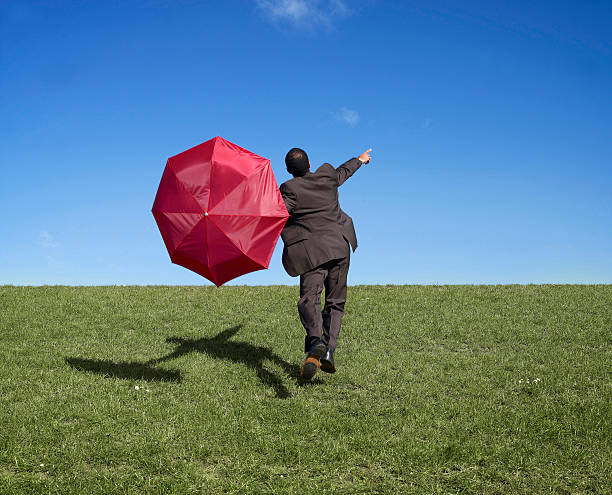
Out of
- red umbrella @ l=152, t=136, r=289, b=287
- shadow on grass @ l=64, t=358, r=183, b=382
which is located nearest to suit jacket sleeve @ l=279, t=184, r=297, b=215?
red umbrella @ l=152, t=136, r=289, b=287

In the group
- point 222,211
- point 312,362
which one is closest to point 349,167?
point 222,211

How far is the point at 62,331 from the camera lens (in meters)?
13.1

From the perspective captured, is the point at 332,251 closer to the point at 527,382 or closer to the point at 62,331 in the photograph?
the point at 527,382

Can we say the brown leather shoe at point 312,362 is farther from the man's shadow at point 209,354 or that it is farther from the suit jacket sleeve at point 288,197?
the suit jacket sleeve at point 288,197

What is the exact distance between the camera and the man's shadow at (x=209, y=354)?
30.9 feet

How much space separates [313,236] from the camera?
8.05m

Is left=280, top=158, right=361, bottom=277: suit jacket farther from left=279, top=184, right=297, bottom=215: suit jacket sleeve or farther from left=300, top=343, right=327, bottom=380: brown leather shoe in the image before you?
left=300, top=343, right=327, bottom=380: brown leather shoe

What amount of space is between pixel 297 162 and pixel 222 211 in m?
1.43

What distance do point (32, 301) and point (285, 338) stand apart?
8.66 m

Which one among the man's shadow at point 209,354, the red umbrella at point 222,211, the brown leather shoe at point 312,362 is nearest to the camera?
the red umbrella at point 222,211

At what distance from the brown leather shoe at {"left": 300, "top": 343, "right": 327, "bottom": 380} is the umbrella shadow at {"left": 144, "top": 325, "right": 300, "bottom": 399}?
3.63ft

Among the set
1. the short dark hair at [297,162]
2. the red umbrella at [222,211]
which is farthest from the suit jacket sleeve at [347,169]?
the red umbrella at [222,211]

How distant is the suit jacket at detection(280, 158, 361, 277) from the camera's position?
26.2 ft

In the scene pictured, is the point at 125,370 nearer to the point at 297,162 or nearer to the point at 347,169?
the point at 297,162
